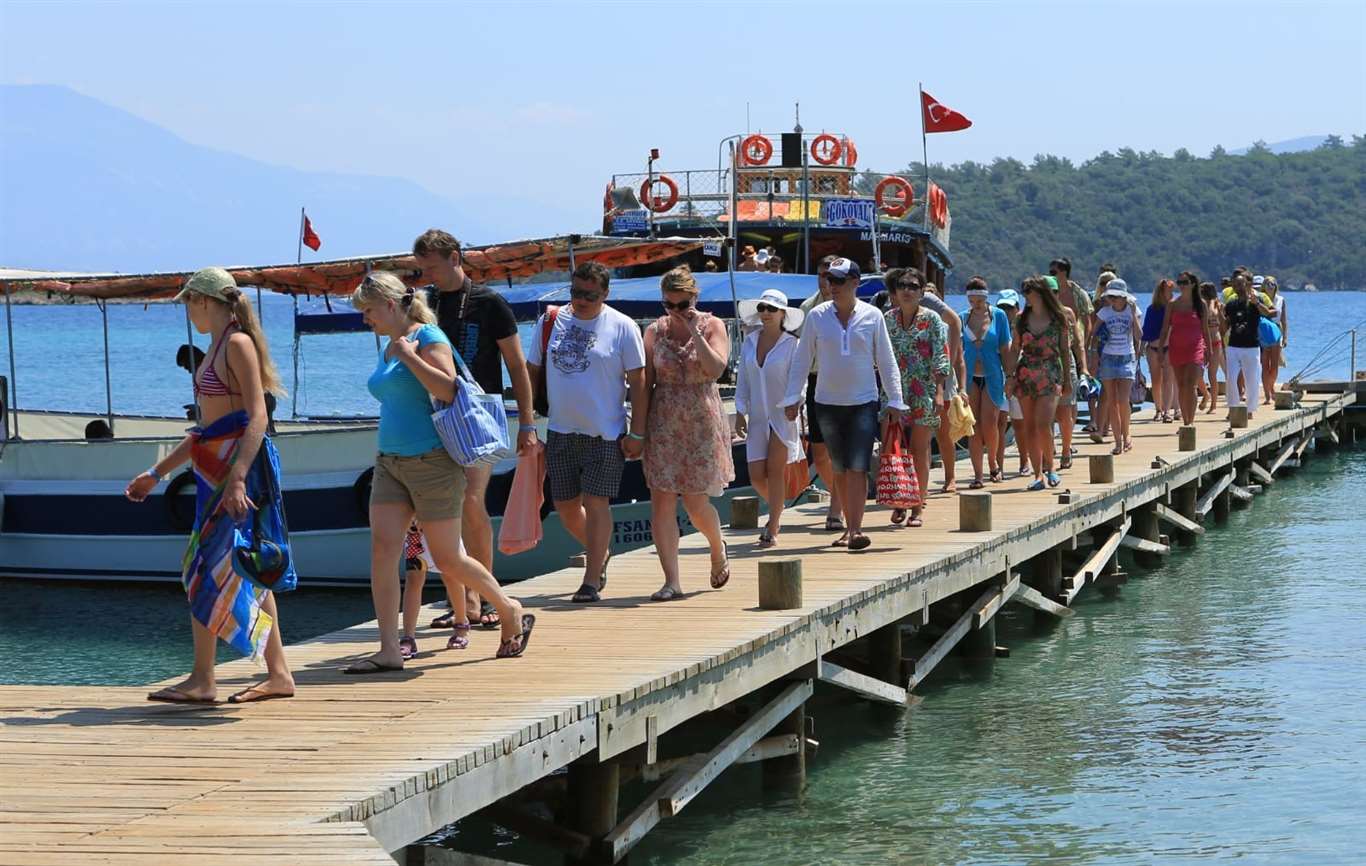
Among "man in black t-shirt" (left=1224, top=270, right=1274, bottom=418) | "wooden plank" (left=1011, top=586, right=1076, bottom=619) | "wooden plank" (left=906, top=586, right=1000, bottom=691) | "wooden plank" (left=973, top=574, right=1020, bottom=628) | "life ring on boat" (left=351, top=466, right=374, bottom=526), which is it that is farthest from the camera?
"man in black t-shirt" (left=1224, top=270, right=1274, bottom=418)

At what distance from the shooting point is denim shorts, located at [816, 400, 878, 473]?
11.4 meters

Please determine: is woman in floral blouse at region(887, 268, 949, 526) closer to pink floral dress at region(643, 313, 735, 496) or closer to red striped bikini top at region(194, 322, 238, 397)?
pink floral dress at region(643, 313, 735, 496)

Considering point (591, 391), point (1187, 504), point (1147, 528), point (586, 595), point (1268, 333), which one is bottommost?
point (1147, 528)

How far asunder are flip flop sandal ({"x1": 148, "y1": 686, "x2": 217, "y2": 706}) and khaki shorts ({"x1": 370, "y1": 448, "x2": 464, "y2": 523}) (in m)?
1.08

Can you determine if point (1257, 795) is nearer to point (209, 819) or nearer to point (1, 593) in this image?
point (209, 819)

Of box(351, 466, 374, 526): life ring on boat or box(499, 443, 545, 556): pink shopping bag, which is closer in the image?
box(499, 443, 545, 556): pink shopping bag

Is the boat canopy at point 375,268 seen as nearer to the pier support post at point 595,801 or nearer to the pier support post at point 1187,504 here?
the pier support post at point 1187,504

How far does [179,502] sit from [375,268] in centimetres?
328

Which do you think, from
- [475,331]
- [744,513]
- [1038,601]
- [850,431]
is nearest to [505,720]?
[475,331]

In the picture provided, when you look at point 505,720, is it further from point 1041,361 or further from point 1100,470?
point 1100,470

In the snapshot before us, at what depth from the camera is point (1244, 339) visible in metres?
23.9

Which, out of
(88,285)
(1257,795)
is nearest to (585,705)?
(1257,795)

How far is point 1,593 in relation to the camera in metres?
20.0

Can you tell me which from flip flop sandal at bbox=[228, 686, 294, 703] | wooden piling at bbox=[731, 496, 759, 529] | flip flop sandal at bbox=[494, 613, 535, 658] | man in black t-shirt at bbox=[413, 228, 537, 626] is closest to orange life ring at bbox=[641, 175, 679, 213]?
wooden piling at bbox=[731, 496, 759, 529]
